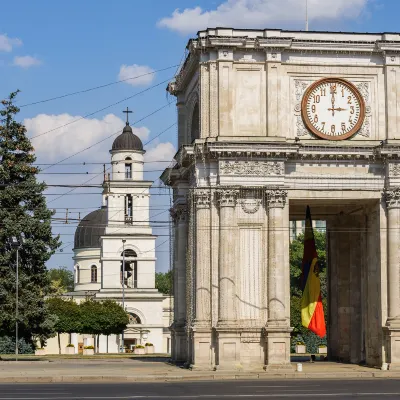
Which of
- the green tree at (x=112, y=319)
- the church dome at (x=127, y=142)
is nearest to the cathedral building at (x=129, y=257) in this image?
the church dome at (x=127, y=142)

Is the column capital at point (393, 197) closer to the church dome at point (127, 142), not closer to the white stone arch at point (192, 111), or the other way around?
the white stone arch at point (192, 111)

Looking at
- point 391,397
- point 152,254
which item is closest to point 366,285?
point 391,397

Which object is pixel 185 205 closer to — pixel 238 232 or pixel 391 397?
pixel 238 232

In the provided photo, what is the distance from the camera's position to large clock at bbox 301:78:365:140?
51.2 m

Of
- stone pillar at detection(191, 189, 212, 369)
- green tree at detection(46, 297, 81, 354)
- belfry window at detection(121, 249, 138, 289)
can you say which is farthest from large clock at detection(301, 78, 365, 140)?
belfry window at detection(121, 249, 138, 289)

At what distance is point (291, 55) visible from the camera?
51.1m

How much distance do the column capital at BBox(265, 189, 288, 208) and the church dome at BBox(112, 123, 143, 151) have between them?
60.2 metres

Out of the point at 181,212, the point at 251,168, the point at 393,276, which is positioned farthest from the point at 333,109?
the point at 181,212

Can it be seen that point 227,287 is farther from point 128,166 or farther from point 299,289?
point 299,289

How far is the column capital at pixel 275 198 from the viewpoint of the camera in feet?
163

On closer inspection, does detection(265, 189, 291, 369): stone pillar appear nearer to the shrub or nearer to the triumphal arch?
the triumphal arch

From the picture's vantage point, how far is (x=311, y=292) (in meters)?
54.4

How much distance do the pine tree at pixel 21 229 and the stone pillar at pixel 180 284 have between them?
12.1 m

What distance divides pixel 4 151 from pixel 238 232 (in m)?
21.8
